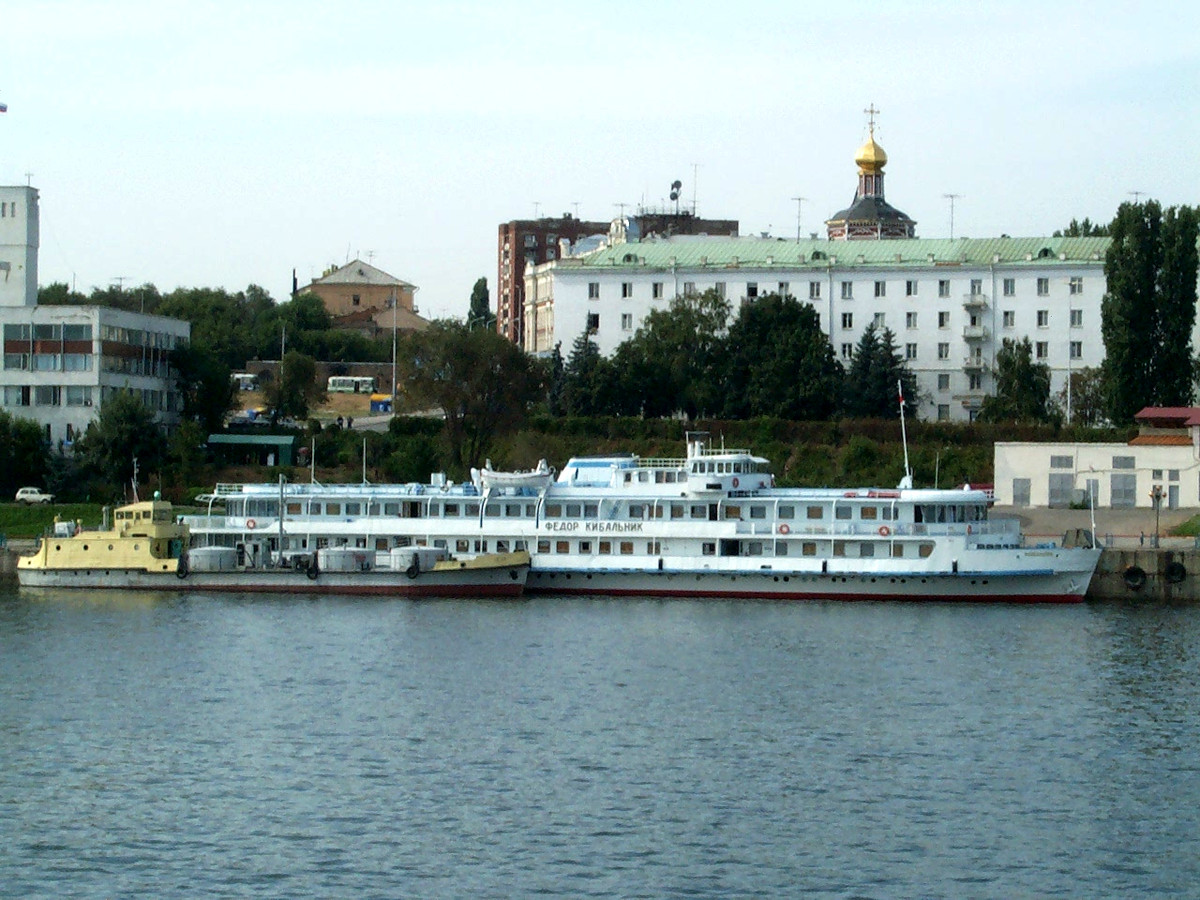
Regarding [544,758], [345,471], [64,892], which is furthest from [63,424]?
[64,892]

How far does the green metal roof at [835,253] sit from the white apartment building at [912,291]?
0.30ft

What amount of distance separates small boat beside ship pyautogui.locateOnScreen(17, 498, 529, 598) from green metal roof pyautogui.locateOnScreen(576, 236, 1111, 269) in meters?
52.9

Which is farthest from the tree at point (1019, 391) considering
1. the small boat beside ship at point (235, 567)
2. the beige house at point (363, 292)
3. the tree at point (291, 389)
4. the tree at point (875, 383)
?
the beige house at point (363, 292)

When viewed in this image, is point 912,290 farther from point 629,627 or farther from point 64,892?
point 64,892

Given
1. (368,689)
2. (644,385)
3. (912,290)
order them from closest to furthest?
(368,689) → (644,385) → (912,290)

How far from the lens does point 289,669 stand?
5456cm

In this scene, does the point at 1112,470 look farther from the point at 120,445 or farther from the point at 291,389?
the point at 291,389

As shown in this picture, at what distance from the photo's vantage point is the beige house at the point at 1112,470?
87.2 metres

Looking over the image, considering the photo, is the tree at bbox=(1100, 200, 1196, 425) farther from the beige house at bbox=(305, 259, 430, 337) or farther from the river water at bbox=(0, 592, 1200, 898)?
the beige house at bbox=(305, 259, 430, 337)

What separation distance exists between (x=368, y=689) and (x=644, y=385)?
199 ft

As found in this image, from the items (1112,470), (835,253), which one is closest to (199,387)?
(835,253)

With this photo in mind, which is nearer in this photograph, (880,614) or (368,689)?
(368,689)

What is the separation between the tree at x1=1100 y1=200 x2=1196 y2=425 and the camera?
99500 millimetres

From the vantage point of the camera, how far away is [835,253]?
12438 cm
